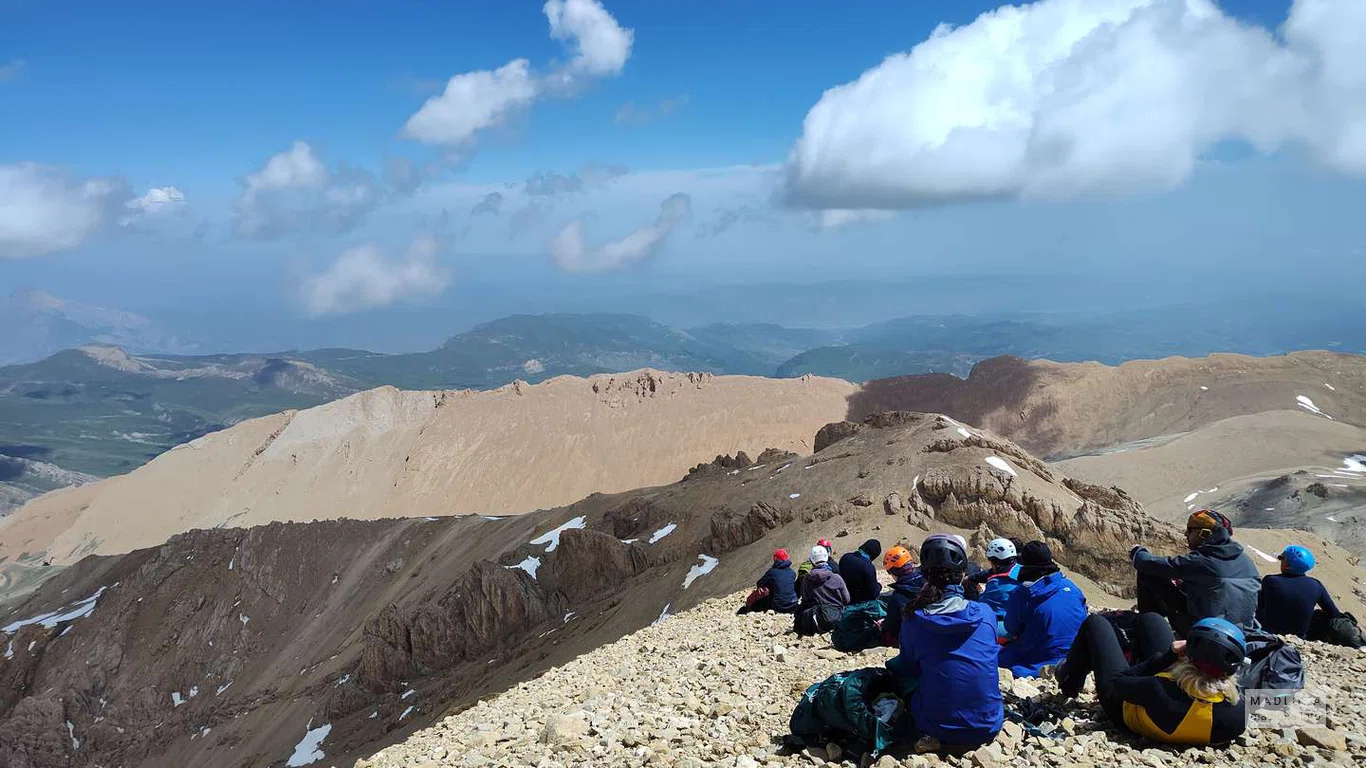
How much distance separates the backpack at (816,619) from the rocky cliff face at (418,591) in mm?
8157

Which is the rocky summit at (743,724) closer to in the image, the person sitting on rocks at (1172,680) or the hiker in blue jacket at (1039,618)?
the person sitting on rocks at (1172,680)

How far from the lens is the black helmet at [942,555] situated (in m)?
6.52

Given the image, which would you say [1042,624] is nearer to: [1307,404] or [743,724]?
[743,724]

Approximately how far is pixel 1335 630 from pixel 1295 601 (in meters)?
0.54

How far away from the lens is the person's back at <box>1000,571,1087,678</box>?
8422mm

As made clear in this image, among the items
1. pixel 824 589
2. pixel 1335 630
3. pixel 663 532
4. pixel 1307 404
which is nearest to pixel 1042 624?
pixel 824 589

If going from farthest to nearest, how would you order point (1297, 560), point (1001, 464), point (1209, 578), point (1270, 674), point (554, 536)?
1. point (554, 536)
2. point (1001, 464)
3. point (1297, 560)
4. point (1209, 578)
5. point (1270, 674)

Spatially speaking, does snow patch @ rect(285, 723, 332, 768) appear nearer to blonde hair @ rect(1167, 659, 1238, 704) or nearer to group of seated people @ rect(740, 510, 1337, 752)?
group of seated people @ rect(740, 510, 1337, 752)

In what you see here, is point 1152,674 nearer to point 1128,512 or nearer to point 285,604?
point 1128,512

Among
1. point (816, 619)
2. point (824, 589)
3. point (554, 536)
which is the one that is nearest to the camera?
point (824, 589)

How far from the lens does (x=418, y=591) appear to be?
4056 cm

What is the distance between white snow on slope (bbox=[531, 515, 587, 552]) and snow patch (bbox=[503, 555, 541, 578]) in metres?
0.84

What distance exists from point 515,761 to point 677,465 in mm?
65974

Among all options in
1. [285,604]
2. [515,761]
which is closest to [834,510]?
[515,761]
